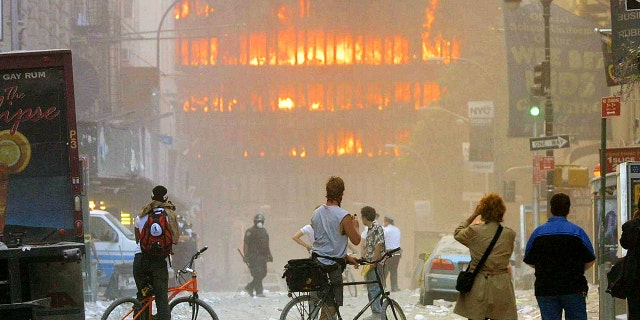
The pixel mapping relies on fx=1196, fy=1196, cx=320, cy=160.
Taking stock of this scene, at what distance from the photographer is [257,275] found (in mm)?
27422

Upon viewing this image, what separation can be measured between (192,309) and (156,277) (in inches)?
24.5

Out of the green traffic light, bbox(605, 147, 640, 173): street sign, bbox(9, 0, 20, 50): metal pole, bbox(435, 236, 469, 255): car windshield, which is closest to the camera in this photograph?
bbox(605, 147, 640, 173): street sign

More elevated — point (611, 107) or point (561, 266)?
point (611, 107)

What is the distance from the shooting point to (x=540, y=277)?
1047cm

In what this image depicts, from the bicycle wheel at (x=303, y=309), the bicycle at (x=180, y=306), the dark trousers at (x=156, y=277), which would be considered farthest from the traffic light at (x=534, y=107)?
the bicycle wheel at (x=303, y=309)

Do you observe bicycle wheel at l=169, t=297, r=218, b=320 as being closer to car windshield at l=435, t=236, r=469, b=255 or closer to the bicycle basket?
the bicycle basket

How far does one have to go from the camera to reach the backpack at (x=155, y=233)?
13156 mm

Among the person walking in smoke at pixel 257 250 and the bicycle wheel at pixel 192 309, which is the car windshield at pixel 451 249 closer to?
the person walking in smoke at pixel 257 250

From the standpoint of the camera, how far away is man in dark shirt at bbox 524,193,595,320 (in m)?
10.3

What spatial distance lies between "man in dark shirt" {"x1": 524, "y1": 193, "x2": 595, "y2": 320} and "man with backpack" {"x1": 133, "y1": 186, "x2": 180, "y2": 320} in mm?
4461

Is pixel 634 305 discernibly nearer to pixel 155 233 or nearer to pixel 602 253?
Result: pixel 602 253

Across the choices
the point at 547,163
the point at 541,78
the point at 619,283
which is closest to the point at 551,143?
the point at 547,163

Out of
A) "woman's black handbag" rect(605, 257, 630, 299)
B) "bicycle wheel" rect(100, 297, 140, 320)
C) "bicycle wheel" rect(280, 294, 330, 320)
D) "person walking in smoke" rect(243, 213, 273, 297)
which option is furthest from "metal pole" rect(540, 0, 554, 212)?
"woman's black handbag" rect(605, 257, 630, 299)

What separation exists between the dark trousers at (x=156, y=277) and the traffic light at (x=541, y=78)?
15.0 m
